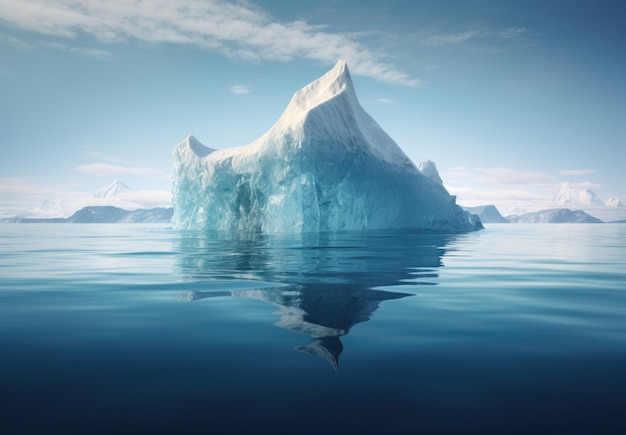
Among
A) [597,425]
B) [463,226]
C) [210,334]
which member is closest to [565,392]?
[597,425]

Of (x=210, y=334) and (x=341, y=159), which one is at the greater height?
(x=341, y=159)

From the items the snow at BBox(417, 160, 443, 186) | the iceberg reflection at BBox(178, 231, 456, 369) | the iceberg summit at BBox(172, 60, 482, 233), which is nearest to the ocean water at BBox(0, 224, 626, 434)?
the iceberg reflection at BBox(178, 231, 456, 369)

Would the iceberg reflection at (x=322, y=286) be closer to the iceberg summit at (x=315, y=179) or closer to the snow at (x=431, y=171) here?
the iceberg summit at (x=315, y=179)

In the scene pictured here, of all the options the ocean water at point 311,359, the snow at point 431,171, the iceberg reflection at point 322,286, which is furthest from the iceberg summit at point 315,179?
the ocean water at point 311,359

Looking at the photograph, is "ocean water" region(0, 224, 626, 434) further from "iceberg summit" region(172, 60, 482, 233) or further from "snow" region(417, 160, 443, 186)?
"snow" region(417, 160, 443, 186)

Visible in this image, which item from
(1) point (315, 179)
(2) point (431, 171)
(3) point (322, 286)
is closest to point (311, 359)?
(3) point (322, 286)

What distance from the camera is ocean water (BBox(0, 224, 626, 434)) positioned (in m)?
2.75

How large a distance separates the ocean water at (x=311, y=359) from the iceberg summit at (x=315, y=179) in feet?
98.1

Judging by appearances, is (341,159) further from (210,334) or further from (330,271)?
(210,334)

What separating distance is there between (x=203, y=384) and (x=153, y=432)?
2.45ft

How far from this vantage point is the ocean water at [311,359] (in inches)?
108

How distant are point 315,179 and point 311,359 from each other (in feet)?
111

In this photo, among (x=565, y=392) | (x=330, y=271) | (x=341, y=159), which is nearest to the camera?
(x=565, y=392)

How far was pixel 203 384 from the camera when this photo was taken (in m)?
3.29
